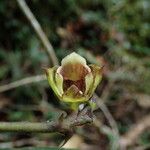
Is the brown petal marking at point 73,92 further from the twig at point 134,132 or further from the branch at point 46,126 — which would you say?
the twig at point 134,132

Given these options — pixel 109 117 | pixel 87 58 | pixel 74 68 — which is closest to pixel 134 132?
pixel 109 117

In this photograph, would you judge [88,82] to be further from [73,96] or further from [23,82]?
[23,82]

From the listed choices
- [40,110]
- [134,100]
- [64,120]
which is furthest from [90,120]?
[134,100]

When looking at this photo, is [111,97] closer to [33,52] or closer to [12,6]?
[33,52]

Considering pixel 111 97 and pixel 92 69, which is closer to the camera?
pixel 92 69

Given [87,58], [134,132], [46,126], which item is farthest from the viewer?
[87,58]

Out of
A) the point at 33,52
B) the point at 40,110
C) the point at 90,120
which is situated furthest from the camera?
the point at 33,52

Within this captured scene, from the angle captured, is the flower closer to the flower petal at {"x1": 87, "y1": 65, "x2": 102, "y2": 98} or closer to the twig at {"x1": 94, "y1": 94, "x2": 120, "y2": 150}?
the flower petal at {"x1": 87, "y1": 65, "x2": 102, "y2": 98}
